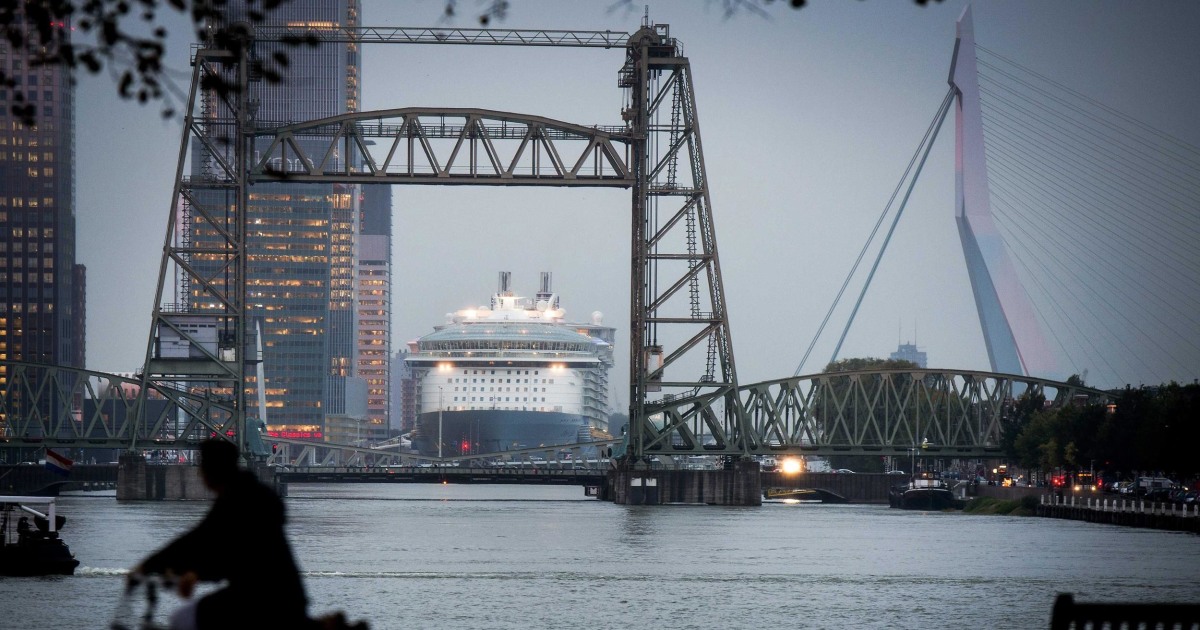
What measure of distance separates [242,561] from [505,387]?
135 metres

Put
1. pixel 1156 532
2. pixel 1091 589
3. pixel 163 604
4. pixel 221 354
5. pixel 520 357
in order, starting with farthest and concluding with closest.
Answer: pixel 520 357 → pixel 221 354 → pixel 1156 532 → pixel 1091 589 → pixel 163 604

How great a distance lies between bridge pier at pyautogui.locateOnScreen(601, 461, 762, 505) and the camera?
7250 centimetres

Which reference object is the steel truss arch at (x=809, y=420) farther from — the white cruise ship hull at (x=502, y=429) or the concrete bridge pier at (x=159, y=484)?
the white cruise ship hull at (x=502, y=429)

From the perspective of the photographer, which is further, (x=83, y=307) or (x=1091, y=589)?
(x=83, y=307)

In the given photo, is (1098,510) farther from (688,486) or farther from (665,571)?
(665,571)

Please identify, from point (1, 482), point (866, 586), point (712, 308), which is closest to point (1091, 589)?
point (866, 586)

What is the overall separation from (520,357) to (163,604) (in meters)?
115

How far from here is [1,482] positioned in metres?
85.9

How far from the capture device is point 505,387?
143000 millimetres

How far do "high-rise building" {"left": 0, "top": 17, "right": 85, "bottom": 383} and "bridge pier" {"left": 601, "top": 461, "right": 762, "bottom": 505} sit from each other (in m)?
113

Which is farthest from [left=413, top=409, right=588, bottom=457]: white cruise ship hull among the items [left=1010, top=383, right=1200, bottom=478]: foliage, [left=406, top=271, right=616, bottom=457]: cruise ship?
[left=1010, top=383, right=1200, bottom=478]: foliage

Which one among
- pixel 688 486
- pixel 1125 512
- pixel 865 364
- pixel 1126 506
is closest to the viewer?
pixel 1125 512

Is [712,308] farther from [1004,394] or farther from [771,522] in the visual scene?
[1004,394]

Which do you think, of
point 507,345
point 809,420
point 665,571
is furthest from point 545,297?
point 665,571
